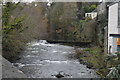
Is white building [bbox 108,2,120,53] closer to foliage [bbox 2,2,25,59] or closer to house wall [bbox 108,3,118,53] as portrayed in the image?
house wall [bbox 108,3,118,53]

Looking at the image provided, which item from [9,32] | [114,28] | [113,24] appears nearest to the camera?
[114,28]

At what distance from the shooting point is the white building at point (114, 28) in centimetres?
971

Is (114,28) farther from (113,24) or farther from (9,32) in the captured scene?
(9,32)

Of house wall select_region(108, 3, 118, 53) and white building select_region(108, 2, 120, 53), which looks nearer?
white building select_region(108, 2, 120, 53)

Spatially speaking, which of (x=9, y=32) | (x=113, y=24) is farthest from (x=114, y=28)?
(x=9, y=32)

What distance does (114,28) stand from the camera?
9.97 meters

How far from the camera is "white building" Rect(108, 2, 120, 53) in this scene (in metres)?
9.71

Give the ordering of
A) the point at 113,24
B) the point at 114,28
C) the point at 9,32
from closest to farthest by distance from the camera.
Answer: the point at 114,28, the point at 113,24, the point at 9,32

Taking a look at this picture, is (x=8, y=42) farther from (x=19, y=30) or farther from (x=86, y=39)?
(x=86, y=39)

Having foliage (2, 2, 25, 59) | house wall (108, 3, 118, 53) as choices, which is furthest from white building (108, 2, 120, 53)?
foliage (2, 2, 25, 59)

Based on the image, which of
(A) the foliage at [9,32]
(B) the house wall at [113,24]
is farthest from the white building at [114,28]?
(A) the foliage at [9,32]

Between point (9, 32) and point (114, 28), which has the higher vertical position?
point (114, 28)

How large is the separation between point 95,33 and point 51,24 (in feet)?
29.5

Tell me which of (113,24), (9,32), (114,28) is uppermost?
(113,24)
